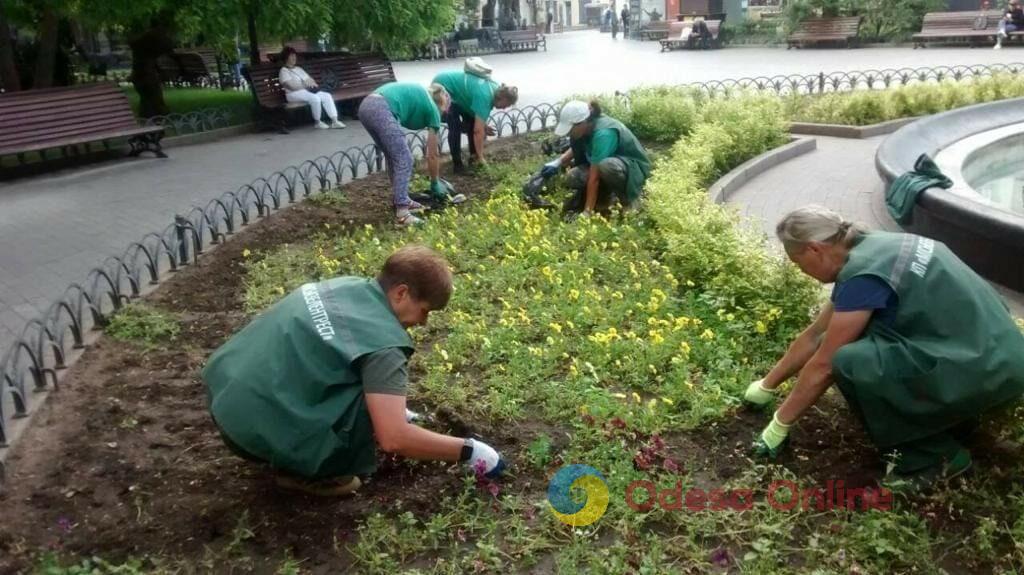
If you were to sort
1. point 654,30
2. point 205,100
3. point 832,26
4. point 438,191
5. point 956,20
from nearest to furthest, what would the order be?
point 438,191, point 205,100, point 956,20, point 832,26, point 654,30

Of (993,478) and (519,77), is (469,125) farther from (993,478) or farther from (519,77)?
(519,77)

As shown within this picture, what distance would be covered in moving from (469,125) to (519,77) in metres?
13.3

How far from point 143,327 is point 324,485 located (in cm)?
235

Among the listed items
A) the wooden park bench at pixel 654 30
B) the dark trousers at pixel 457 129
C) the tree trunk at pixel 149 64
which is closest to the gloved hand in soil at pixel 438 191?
the dark trousers at pixel 457 129

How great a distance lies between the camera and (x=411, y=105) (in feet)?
23.6

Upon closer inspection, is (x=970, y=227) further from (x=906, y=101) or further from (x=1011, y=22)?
(x=1011, y=22)

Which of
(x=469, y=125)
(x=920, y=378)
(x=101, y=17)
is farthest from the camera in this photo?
(x=101, y=17)

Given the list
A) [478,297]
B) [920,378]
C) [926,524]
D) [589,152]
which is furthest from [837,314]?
[589,152]

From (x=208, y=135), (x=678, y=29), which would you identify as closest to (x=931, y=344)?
(x=208, y=135)

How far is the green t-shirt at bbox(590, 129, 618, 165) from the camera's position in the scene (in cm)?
688

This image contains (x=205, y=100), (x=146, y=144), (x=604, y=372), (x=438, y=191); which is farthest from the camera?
(x=205, y=100)

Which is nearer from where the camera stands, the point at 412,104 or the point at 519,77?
the point at 412,104

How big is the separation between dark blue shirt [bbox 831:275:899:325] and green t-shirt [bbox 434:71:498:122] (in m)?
5.57

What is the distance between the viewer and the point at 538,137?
10789 millimetres
